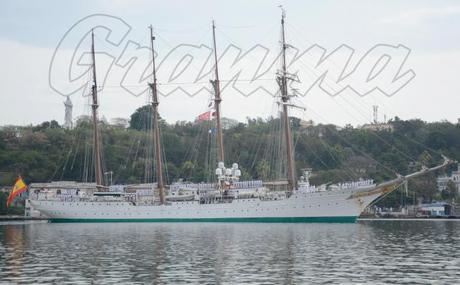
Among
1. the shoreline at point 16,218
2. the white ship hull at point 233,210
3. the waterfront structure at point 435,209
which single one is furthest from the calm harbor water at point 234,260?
the waterfront structure at point 435,209

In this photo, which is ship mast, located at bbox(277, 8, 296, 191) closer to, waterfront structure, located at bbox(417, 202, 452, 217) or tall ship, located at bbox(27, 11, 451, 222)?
tall ship, located at bbox(27, 11, 451, 222)

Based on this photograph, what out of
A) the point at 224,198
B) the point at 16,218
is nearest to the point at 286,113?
the point at 224,198

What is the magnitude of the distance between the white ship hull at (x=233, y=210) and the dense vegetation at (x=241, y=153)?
2641cm

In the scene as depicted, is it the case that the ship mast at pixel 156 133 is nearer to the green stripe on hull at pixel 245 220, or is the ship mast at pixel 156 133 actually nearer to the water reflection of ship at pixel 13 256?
the green stripe on hull at pixel 245 220

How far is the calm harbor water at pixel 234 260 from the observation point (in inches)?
1258

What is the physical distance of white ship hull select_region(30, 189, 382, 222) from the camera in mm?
83000

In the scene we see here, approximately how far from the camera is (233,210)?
88.9 metres

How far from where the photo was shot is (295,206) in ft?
277

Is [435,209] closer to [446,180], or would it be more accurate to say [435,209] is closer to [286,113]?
[446,180]

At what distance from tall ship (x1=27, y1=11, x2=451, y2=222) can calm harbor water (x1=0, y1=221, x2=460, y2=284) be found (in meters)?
26.0

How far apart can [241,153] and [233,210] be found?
57.3 meters

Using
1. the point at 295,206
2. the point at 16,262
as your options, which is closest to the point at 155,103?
the point at 295,206

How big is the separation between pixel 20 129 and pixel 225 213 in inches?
3775

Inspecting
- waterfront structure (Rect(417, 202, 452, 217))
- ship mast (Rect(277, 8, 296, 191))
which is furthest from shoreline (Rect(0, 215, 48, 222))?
waterfront structure (Rect(417, 202, 452, 217))
